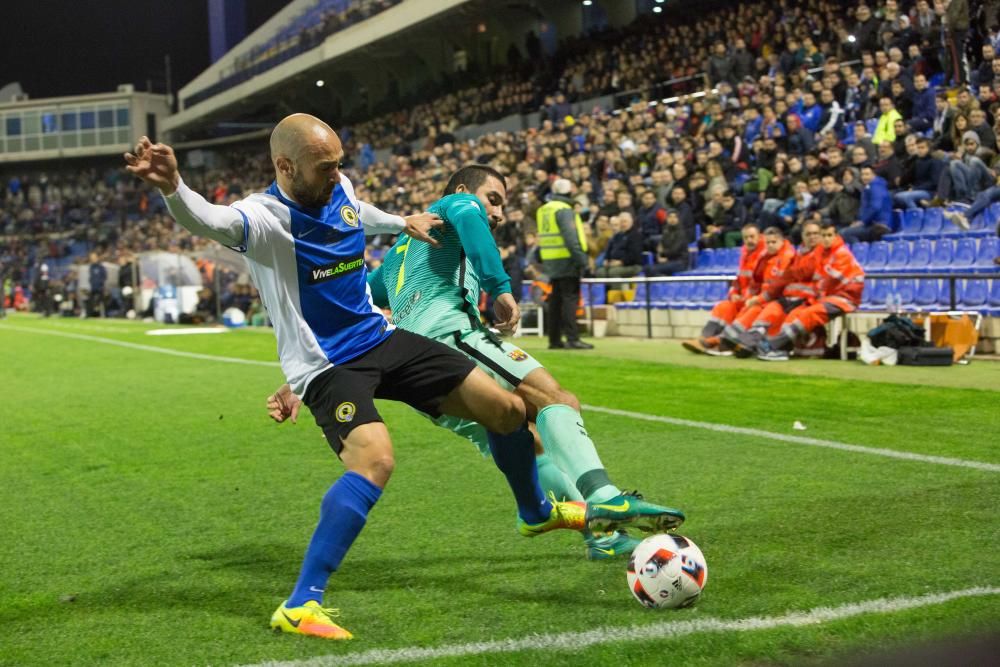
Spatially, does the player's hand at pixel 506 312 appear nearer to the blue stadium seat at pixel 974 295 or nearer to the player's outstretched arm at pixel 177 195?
the player's outstretched arm at pixel 177 195

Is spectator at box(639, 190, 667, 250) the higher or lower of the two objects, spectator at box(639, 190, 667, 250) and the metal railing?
the higher

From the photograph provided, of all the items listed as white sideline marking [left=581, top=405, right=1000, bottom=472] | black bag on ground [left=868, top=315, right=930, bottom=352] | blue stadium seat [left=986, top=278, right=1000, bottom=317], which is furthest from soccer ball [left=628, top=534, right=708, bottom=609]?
blue stadium seat [left=986, top=278, right=1000, bottom=317]

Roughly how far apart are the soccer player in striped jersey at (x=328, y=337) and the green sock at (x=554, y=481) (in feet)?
1.69

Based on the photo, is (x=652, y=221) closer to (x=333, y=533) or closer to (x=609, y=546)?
(x=609, y=546)

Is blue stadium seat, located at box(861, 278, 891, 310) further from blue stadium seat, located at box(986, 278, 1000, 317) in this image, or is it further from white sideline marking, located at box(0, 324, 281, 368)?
white sideline marking, located at box(0, 324, 281, 368)

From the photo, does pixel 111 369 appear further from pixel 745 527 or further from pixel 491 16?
pixel 491 16

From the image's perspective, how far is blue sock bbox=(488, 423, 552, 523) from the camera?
4.65 m

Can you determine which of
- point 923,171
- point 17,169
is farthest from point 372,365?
point 17,169

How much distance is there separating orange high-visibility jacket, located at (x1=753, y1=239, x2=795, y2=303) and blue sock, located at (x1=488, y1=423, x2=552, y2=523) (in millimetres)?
9641

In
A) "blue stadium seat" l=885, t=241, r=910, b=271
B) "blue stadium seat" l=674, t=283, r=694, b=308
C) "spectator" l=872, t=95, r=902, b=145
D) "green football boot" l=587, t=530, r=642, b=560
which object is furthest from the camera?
"blue stadium seat" l=674, t=283, r=694, b=308

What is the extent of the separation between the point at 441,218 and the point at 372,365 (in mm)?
994

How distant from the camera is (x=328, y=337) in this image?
4164 millimetres

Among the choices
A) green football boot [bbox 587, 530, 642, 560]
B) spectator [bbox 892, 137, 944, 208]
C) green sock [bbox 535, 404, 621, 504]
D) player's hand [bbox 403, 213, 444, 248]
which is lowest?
green football boot [bbox 587, 530, 642, 560]

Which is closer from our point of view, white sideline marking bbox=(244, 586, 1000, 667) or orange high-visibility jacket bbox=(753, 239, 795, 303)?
white sideline marking bbox=(244, 586, 1000, 667)
